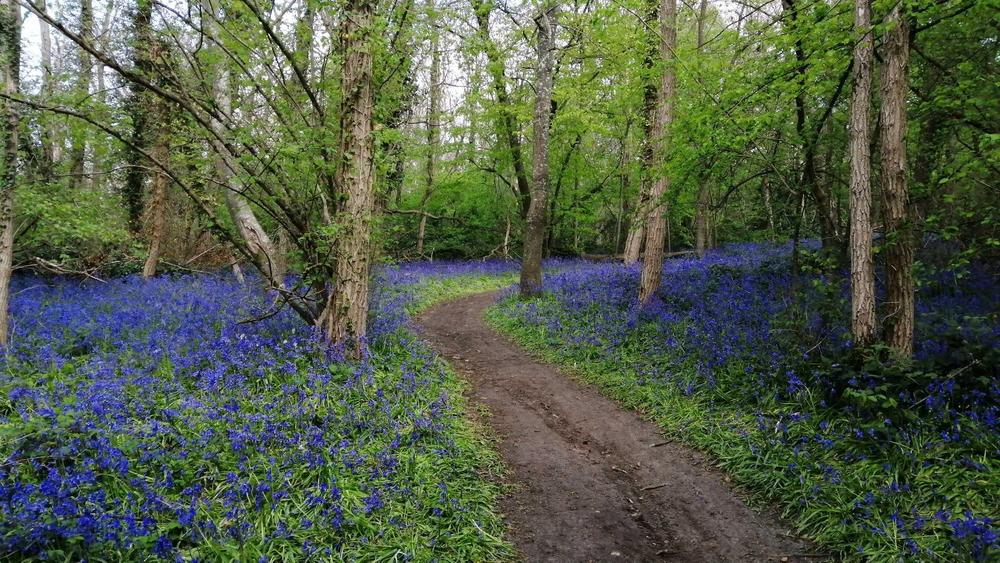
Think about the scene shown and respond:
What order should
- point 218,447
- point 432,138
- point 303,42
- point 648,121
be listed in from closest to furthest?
point 218,447
point 303,42
point 648,121
point 432,138

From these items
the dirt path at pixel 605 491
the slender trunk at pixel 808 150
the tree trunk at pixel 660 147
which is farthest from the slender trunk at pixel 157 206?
the slender trunk at pixel 808 150

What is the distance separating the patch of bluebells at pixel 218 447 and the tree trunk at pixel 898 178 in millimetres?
5123

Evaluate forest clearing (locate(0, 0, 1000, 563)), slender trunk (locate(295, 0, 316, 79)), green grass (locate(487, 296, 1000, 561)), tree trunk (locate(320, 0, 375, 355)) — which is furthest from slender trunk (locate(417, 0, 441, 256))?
green grass (locate(487, 296, 1000, 561))

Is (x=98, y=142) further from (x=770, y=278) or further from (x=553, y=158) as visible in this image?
(x=553, y=158)

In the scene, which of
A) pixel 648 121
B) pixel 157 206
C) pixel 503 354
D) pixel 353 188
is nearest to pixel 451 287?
pixel 503 354

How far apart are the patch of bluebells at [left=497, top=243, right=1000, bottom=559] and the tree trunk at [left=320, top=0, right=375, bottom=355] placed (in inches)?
163

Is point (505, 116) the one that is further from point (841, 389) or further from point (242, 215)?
point (841, 389)

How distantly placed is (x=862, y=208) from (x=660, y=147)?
14.9ft

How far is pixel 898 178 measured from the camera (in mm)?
5559

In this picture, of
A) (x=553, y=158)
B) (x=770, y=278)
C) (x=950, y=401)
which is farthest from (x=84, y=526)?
(x=553, y=158)

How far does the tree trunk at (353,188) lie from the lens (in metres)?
6.27

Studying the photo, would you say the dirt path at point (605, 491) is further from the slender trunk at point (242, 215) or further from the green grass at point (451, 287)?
the green grass at point (451, 287)

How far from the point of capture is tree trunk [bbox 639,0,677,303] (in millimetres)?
9602

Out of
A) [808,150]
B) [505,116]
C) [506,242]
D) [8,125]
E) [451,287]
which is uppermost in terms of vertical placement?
[505,116]
